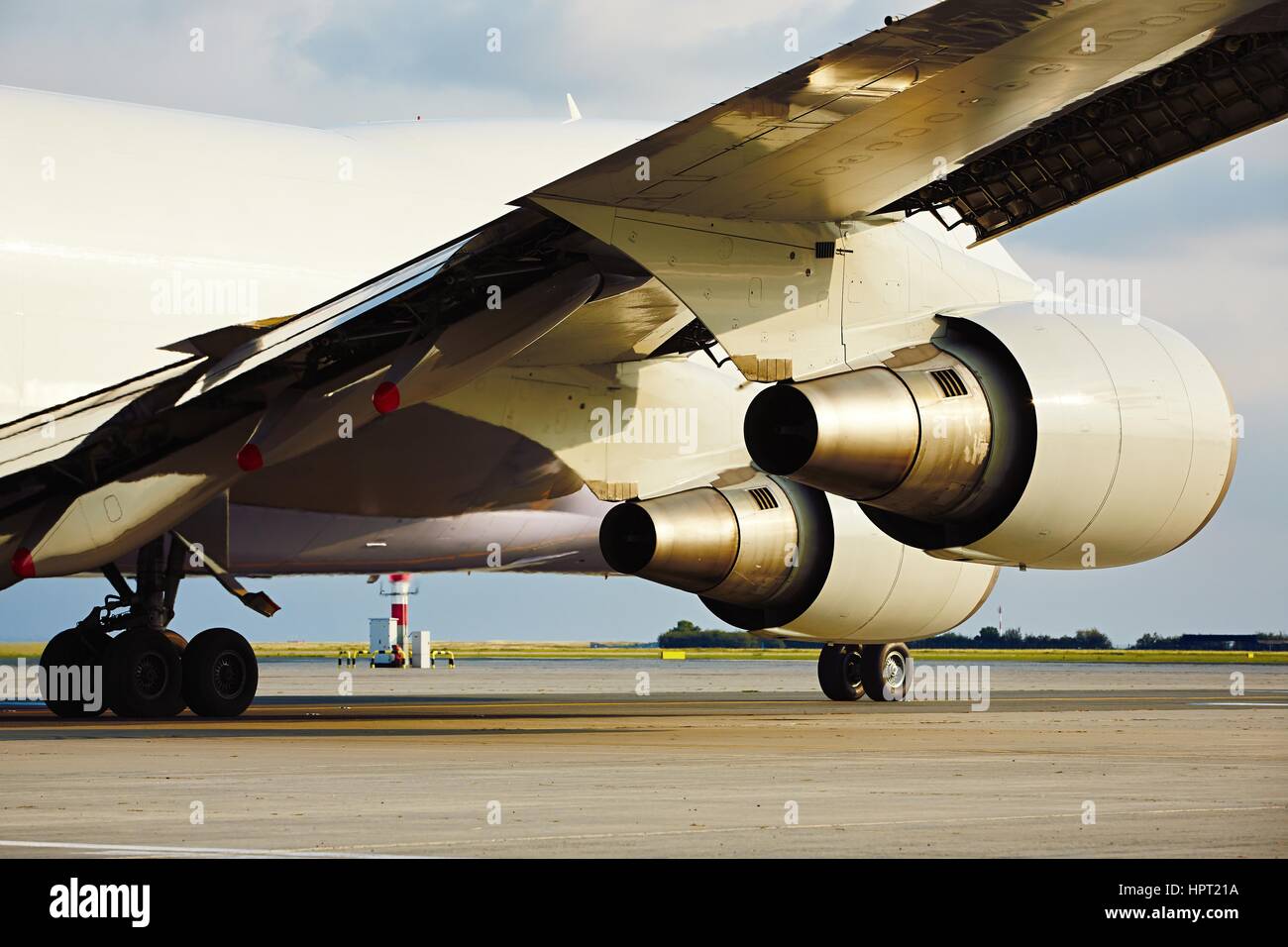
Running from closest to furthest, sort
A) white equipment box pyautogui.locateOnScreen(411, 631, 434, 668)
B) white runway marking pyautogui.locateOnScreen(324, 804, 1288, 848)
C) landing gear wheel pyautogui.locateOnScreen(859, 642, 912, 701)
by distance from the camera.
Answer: white runway marking pyautogui.locateOnScreen(324, 804, 1288, 848), landing gear wheel pyautogui.locateOnScreen(859, 642, 912, 701), white equipment box pyautogui.locateOnScreen(411, 631, 434, 668)

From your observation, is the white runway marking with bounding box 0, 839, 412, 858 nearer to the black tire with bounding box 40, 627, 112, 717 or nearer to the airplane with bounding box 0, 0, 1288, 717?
the airplane with bounding box 0, 0, 1288, 717

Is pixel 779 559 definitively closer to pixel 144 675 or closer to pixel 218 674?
pixel 218 674

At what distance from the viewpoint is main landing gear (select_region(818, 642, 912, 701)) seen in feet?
71.4

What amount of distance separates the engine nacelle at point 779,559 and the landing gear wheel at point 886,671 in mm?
2595

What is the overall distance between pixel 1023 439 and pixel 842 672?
882 centimetres

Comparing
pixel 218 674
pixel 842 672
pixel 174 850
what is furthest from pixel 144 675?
pixel 174 850

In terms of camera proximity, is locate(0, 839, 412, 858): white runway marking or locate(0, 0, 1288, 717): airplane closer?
locate(0, 839, 412, 858): white runway marking

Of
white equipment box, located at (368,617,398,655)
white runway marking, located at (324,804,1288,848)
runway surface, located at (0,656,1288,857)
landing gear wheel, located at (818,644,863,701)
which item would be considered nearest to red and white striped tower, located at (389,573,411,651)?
white equipment box, located at (368,617,398,655)

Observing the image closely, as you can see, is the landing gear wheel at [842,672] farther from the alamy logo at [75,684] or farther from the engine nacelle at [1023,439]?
the alamy logo at [75,684]
